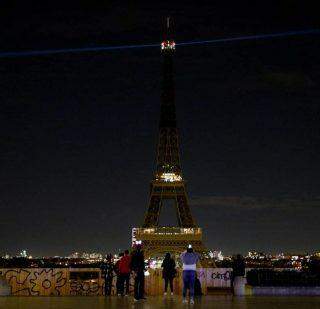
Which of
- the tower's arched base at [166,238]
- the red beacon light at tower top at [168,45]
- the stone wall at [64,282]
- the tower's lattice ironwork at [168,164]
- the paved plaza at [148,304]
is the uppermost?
the red beacon light at tower top at [168,45]

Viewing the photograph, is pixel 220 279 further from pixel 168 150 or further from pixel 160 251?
pixel 168 150

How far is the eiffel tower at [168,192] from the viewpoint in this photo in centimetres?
10419

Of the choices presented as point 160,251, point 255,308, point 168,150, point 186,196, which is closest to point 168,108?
point 168,150

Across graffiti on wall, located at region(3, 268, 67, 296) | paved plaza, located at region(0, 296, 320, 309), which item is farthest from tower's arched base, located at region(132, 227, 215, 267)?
paved plaza, located at region(0, 296, 320, 309)

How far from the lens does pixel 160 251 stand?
105 metres

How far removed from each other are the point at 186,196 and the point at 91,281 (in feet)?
240

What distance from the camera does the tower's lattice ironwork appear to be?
10669 cm

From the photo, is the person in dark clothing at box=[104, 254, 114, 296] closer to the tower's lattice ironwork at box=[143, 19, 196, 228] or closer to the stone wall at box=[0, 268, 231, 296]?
the stone wall at box=[0, 268, 231, 296]

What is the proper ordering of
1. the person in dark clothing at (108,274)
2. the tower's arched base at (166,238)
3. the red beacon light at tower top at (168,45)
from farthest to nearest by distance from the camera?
the red beacon light at tower top at (168,45)
the tower's arched base at (166,238)
the person in dark clothing at (108,274)

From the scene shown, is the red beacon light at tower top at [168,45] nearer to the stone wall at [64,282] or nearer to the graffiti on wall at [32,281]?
the stone wall at [64,282]

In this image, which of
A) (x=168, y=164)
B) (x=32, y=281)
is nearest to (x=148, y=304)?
(x=32, y=281)

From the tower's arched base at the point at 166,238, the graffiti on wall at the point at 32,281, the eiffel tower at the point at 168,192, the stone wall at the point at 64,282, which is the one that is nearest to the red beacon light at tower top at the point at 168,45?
the eiffel tower at the point at 168,192

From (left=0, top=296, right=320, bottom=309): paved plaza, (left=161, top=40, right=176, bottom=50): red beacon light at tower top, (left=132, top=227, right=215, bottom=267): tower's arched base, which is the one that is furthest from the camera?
(left=161, top=40, right=176, bottom=50): red beacon light at tower top

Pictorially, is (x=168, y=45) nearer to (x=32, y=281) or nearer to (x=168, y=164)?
(x=168, y=164)
